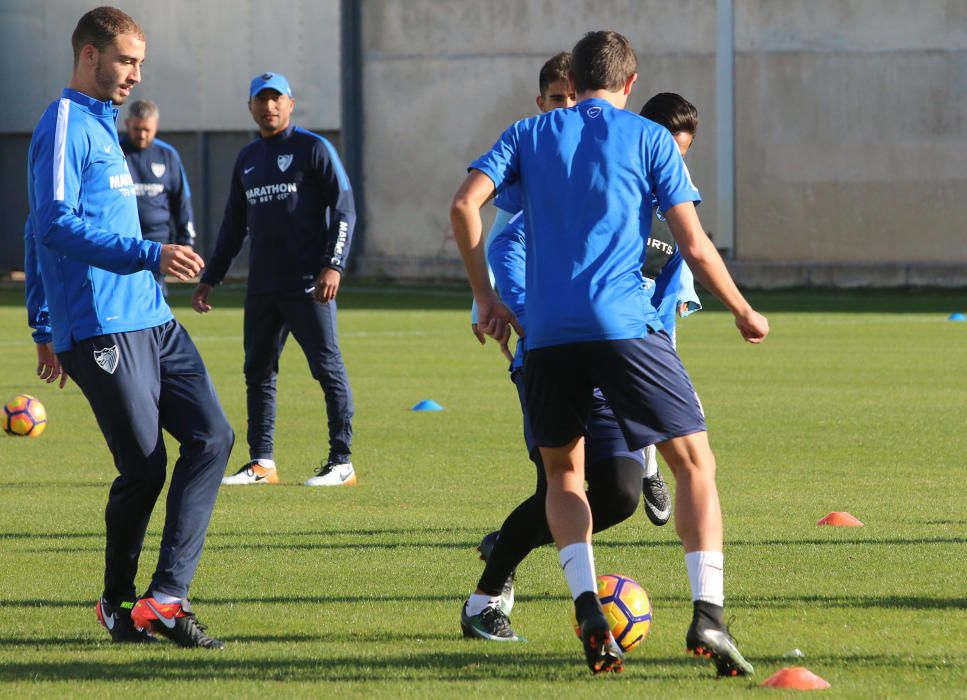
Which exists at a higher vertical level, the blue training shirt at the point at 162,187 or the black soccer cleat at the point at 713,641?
the blue training shirt at the point at 162,187

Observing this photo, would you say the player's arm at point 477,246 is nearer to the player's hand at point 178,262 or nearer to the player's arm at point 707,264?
the player's arm at point 707,264

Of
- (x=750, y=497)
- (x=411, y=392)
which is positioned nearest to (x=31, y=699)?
(x=750, y=497)

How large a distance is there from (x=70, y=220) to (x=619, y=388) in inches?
72.7

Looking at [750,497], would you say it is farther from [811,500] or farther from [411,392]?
[411,392]

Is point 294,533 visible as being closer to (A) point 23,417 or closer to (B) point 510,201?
(B) point 510,201

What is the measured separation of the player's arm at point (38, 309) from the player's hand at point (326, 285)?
349cm

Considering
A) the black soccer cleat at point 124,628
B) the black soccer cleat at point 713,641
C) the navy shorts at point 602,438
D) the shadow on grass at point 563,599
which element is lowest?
the shadow on grass at point 563,599

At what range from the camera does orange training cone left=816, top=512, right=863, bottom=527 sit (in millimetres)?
8195

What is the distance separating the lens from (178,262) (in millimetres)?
5473

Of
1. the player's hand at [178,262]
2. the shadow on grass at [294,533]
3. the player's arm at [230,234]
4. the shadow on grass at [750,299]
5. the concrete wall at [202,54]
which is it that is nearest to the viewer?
the player's hand at [178,262]

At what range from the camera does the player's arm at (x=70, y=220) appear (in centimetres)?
552

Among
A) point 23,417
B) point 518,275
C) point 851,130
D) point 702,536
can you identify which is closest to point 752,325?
point 702,536

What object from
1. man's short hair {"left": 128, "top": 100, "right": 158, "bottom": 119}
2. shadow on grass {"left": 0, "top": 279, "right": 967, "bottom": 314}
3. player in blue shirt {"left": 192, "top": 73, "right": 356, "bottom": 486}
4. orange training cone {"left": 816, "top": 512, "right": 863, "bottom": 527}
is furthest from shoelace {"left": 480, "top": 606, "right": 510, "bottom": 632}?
shadow on grass {"left": 0, "top": 279, "right": 967, "bottom": 314}

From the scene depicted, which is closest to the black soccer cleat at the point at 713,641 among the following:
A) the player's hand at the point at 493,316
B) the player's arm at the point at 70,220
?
the player's hand at the point at 493,316
